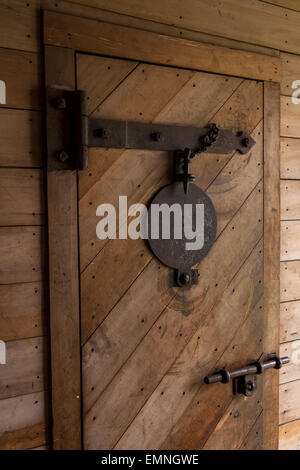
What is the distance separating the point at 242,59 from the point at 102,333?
3.06ft

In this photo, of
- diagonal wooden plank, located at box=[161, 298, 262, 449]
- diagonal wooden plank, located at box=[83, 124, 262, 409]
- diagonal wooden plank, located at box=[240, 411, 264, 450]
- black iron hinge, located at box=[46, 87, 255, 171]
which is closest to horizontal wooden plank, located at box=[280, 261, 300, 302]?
diagonal wooden plank, located at box=[161, 298, 262, 449]

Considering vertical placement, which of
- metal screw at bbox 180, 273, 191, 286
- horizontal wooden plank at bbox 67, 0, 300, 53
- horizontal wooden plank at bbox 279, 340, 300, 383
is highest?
horizontal wooden plank at bbox 67, 0, 300, 53

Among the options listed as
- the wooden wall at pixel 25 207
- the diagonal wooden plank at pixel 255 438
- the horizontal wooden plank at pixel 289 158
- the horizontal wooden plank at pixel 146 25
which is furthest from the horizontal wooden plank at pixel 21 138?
the diagonal wooden plank at pixel 255 438

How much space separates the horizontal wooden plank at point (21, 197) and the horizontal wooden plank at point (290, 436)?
113 cm

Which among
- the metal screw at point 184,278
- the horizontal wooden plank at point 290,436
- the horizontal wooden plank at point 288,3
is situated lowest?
the horizontal wooden plank at point 290,436

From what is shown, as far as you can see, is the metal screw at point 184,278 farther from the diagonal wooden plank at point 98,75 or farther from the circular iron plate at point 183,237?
the diagonal wooden plank at point 98,75

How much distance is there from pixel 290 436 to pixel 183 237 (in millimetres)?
861

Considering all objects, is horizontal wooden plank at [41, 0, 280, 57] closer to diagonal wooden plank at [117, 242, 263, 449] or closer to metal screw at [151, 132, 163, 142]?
metal screw at [151, 132, 163, 142]

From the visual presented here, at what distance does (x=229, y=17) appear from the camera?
4.12ft

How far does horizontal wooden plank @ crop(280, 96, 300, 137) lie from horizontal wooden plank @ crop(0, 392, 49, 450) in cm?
112

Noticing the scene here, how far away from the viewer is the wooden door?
1.10 m

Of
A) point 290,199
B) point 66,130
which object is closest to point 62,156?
point 66,130

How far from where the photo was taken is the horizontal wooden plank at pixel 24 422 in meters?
1.00

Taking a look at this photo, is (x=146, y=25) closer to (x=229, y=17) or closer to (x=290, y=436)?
(x=229, y=17)
